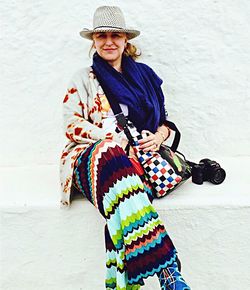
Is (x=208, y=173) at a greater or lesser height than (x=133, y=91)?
lesser

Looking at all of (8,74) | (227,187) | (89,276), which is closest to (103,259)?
(89,276)

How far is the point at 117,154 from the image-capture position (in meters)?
1.88

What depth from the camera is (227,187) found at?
2.31 metres

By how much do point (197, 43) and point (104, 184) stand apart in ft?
3.85

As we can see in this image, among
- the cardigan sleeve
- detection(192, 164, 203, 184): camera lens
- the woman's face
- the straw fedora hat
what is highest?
the straw fedora hat

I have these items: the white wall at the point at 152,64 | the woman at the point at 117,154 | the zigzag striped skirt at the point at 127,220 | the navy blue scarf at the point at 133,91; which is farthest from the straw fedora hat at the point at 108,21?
→ the zigzag striped skirt at the point at 127,220

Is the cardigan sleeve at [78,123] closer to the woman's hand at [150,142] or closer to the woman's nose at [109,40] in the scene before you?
the woman's hand at [150,142]

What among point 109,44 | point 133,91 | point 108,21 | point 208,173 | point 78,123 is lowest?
point 208,173

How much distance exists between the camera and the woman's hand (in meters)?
2.16

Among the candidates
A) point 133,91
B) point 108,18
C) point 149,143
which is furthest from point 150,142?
point 108,18

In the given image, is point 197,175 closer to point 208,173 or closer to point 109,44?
point 208,173

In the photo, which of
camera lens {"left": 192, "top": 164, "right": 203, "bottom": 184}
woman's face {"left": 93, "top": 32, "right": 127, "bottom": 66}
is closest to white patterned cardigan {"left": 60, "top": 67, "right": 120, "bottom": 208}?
woman's face {"left": 93, "top": 32, "right": 127, "bottom": 66}

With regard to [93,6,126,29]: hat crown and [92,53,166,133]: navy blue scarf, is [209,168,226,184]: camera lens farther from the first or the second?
[93,6,126,29]: hat crown

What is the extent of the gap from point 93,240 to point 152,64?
3.39 feet
